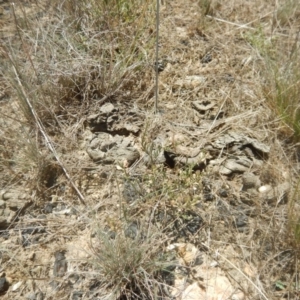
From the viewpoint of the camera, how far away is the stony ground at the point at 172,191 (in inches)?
41.9

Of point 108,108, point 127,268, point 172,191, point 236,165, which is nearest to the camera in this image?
point 127,268

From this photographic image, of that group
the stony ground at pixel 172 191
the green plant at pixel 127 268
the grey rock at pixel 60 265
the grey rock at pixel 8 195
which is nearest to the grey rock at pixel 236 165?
the stony ground at pixel 172 191

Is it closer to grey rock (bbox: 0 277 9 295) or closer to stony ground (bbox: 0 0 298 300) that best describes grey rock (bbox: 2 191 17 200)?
stony ground (bbox: 0 0 298 300)

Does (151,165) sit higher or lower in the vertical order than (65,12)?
lower

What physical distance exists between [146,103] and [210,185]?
0.47m

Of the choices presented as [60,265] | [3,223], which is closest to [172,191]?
[60,265]

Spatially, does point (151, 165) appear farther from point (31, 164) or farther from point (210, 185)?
point (31, 164)

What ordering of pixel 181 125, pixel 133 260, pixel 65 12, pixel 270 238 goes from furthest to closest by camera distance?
pixel 65 12 → pixel 181 125 → pixel 270 238 → pixel 133 260

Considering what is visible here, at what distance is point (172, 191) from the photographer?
1.19 metres

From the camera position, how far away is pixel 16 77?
1422mm

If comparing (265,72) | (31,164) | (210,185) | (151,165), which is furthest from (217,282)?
(265,72)

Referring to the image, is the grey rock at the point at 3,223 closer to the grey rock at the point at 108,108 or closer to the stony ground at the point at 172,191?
the stony ground at the point at 172,191

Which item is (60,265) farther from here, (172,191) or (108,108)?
(108,108)

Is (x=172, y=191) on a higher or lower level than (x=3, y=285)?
higher
